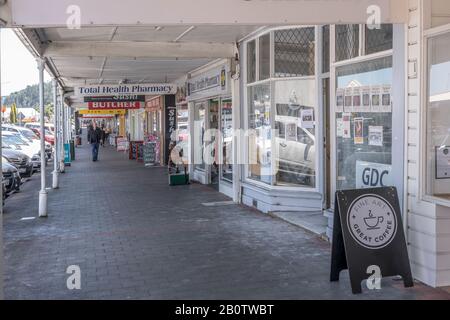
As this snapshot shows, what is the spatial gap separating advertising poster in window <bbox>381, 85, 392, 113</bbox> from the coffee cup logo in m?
1.31

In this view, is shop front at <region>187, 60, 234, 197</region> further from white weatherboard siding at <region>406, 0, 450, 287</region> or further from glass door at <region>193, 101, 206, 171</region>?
white weatherboard siding at <region>406, 0, 450, 287</region>

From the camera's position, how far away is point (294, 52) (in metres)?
9.65

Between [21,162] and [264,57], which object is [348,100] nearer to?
[264,57]

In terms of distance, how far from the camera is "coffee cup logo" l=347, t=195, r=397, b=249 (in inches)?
222

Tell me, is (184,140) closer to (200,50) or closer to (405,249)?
(200,50)

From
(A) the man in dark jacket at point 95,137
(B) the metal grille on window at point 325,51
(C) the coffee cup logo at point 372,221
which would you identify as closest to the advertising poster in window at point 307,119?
(B) the metal grille on window at point 325,51

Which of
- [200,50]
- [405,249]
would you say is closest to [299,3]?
[405,249]

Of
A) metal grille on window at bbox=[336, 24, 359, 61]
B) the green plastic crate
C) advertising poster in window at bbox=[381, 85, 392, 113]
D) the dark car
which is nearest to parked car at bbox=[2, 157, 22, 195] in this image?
the green plastic crate

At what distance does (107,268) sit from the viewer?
664 centimetres

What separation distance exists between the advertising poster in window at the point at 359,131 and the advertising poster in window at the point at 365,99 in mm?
162

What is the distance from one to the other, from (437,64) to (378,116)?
1189mm

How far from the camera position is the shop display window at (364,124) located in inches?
262

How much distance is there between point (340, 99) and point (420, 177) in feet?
6.78

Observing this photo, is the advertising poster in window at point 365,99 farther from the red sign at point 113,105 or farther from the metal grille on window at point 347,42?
the red sign at point 113,105
